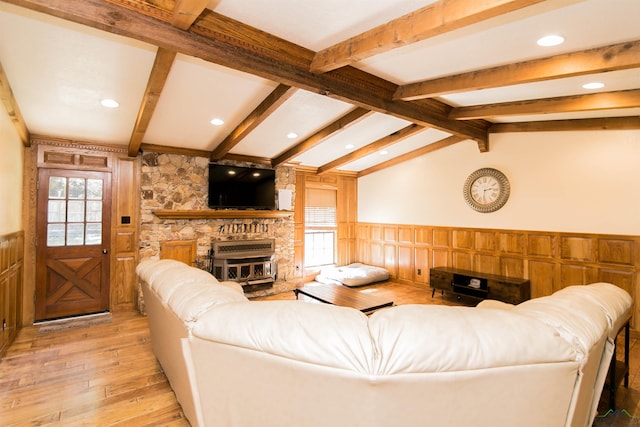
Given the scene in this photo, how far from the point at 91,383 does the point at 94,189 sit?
2864 millimetres

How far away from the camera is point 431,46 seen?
2551 mm

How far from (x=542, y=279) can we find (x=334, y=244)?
4.07 m

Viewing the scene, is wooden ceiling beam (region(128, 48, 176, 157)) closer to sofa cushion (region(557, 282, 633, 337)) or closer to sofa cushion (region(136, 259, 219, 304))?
sofa cushion (region(136, 259, 219, 304))

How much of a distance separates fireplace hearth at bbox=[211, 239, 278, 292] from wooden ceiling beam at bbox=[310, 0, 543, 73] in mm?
3719

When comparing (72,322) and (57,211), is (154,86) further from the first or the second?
(72,322)

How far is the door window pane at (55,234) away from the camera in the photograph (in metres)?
4.23

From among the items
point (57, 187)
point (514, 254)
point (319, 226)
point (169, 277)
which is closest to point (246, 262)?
point (319, 226)

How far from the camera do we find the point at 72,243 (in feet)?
14.4

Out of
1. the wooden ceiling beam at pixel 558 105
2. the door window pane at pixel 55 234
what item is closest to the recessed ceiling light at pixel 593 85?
the wooden ceiling beam at pixel 558 105

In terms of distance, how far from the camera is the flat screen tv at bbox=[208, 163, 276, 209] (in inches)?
209

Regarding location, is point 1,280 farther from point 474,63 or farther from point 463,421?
point 474,63

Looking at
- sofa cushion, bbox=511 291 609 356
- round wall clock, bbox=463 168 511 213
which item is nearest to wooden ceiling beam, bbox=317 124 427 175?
round wall clock, bbox=463 168 511 213

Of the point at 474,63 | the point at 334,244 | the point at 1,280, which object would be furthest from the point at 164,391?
the point at 334,244

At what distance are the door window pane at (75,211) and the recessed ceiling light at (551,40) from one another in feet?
18.3
